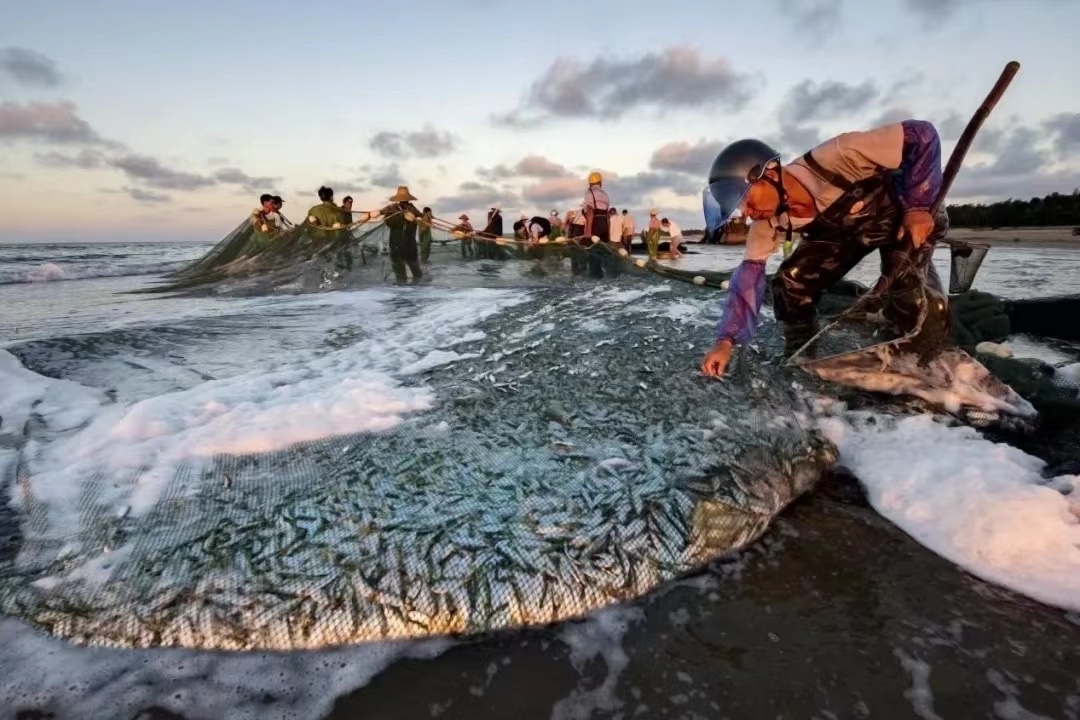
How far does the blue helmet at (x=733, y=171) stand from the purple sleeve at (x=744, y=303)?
0.67m

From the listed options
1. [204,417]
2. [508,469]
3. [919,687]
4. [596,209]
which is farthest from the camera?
[596,209]

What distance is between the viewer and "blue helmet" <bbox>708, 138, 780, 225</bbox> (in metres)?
3.92

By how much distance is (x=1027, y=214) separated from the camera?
116 feet

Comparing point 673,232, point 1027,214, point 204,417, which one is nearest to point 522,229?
point 673,232

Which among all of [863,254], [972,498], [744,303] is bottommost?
[972,498]

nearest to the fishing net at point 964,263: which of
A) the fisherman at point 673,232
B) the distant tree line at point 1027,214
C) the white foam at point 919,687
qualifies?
the white foam at point 919,687

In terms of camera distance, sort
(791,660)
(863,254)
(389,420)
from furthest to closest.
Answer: (863,254), (389,420), (791,660)

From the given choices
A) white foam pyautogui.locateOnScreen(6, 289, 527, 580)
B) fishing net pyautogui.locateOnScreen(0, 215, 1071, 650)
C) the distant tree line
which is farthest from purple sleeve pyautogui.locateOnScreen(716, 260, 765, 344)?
the distant tree line

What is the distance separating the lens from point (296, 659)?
1738 millimetres

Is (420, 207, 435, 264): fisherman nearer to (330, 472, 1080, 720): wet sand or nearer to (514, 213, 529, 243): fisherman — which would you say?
(514, 213, 529, 243): fisherman

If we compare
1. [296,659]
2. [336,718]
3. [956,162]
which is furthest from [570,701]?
[956,162]

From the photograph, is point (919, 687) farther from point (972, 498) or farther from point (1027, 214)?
point (1027, 214)

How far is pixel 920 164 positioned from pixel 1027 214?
4234 centimetres

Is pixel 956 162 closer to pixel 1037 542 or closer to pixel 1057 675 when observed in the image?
pixel 1037 542
